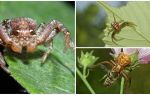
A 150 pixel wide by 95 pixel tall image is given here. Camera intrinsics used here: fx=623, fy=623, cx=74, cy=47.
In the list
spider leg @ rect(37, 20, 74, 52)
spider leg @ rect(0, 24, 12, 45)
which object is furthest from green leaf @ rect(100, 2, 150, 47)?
spider leg @ rect(0, 24, 12, 45)

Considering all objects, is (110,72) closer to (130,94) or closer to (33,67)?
(130,94)

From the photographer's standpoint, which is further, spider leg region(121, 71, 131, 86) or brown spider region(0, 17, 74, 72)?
spider leg region(121, 71, 131, 86)

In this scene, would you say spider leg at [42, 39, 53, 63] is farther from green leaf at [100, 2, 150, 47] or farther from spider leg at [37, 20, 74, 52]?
green leaf at [100, 2, 150, 47]

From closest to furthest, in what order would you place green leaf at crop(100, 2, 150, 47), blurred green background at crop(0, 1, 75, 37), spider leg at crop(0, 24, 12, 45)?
spider leg at crop(0, 24, 12, 45)
green leaf at crop(100, 2, 150, 47)
blurred green background at crop(0, 1, 75, 37)

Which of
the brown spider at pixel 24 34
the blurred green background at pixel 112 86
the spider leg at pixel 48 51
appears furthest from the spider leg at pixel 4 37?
the blurred green background at pixel 112 86

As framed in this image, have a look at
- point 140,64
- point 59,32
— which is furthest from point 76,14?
point 140,64

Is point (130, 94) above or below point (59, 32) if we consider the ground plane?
below
